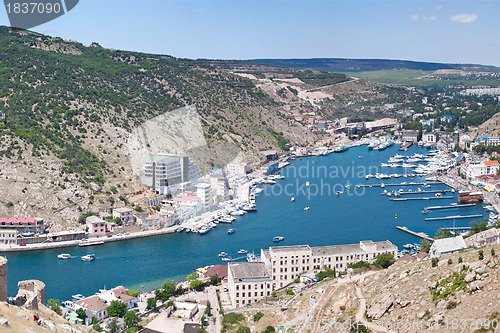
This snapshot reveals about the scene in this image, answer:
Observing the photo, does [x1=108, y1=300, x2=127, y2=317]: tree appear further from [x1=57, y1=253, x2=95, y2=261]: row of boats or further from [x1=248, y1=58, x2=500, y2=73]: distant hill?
[x1=248, y1=58, x2=500, y2=73]: distant hill

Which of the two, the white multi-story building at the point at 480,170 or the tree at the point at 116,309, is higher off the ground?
the white multi-story building at the point at 480,170

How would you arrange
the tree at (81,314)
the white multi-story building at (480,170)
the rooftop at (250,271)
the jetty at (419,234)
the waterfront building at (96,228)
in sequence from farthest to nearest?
the white multi-story building at (480,170) → the waterfront building at (96,228) → the jetty at (419,234) → the rooftop at (250,271) → the tree at (81,314)

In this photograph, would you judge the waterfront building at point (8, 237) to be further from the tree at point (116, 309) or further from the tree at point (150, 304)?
the tree at point (150, 304)

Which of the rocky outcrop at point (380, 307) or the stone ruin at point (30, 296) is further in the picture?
the rocky outcrop at point (380, 307)

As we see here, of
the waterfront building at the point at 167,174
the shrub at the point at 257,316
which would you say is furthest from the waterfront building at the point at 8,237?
the shrub at the point at 257,316

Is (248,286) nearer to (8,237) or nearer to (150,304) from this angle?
(150,304)

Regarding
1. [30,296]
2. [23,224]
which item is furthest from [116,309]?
[23,224]
